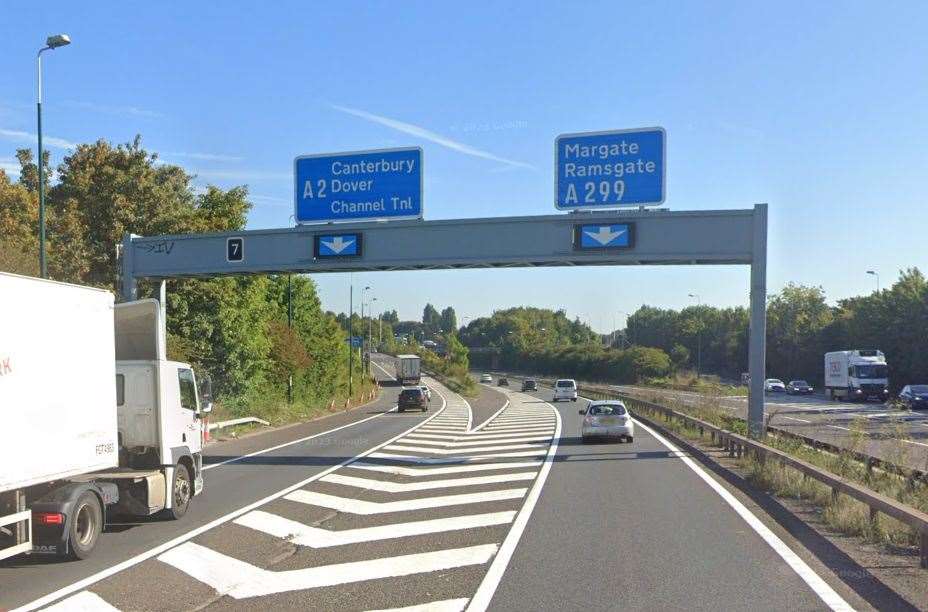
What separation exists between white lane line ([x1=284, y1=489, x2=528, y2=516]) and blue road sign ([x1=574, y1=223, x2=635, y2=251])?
838 cm

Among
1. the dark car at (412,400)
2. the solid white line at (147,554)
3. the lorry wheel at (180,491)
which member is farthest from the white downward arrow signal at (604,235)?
the dark car at (412,400)

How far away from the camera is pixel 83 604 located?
7676 mm

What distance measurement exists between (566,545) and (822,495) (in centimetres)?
513

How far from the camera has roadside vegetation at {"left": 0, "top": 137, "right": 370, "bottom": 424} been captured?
35094 millimetres

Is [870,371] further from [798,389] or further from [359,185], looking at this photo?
[359,185]

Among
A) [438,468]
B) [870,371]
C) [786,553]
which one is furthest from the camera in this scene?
[870,371]

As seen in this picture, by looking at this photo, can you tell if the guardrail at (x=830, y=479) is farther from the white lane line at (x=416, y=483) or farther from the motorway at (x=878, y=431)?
the white lane line at (x=416, y=483)

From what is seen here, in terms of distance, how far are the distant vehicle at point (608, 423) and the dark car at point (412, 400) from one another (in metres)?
24.8

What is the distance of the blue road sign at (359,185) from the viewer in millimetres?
22156

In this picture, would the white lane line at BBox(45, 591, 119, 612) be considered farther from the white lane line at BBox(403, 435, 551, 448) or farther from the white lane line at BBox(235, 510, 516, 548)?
the white lane line at BBox(403, 435, 551, 448)

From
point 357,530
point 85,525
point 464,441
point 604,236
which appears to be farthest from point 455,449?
point 85,525

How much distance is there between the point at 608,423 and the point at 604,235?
6346mm

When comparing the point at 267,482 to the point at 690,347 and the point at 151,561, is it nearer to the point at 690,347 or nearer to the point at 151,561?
the point at 151,561

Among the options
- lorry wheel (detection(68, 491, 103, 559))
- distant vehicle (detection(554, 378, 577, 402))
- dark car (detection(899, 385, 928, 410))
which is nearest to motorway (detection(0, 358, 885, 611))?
lorry wheel (detection(68, 491, 103, 559))
